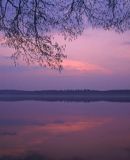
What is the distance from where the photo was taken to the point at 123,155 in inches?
806

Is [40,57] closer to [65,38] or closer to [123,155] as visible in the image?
[65,38]

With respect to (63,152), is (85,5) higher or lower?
higher

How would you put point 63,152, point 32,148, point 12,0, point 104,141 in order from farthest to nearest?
point 104,141 < point 32,148 < point 63,152 < point 12,0

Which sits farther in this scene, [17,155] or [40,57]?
[17,155]

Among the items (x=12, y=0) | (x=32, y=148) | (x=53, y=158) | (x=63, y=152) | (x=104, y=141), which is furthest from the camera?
(x=104, y=141)

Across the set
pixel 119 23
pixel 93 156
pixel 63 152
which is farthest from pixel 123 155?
pixel 119 23

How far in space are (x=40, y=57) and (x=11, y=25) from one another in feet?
2.37

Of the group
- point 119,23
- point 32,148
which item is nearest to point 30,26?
point 119,23

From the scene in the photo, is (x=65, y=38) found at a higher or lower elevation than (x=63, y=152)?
higher

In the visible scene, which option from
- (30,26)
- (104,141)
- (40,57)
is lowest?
(104,141)

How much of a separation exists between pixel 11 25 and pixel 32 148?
16.6 m

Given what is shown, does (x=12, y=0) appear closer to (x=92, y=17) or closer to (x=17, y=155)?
(x=92, y=17)

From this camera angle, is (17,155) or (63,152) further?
(63,152)

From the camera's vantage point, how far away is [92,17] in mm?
7332
